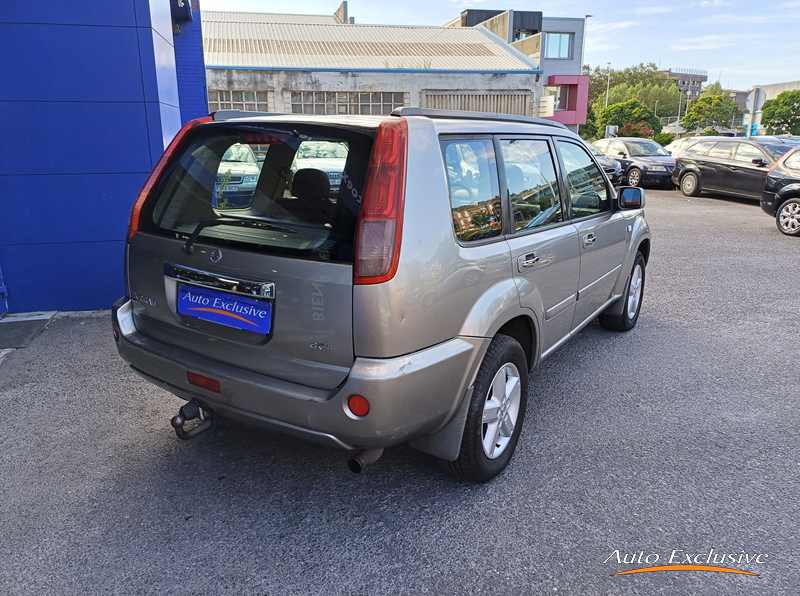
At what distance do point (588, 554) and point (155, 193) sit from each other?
2.62 m

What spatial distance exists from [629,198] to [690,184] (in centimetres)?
1334

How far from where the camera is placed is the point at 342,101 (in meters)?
28.9

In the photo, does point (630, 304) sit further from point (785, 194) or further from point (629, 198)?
point (785, 194)

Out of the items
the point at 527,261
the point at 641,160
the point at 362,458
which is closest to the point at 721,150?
the point at 641,160

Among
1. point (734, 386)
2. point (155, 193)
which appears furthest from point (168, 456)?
point (734, 386)

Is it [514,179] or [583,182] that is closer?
[514,179]

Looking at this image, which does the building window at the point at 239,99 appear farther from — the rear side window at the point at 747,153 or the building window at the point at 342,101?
the rear side window at the point at 747,153

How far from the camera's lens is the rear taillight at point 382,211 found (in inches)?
91.4

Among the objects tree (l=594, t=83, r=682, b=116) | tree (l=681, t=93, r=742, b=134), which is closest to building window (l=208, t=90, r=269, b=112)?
tree (l=681, t=93, r=742, b=134)

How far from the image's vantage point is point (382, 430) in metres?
2.39

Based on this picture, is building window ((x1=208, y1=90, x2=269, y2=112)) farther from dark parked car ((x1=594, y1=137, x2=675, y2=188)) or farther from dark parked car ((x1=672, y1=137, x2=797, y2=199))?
dark parked car ((x1=672, y1=137, x2=797, y2=199))

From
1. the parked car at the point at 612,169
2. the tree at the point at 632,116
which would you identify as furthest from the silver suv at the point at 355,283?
the tree at the point at 632,116

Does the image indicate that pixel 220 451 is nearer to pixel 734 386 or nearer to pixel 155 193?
pixel 155 193

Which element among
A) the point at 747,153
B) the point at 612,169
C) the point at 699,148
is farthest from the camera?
the point at 612,169
